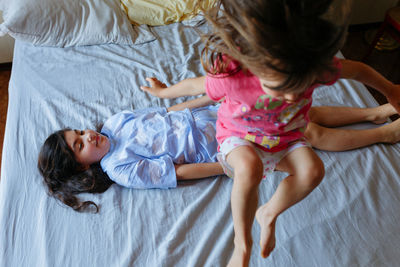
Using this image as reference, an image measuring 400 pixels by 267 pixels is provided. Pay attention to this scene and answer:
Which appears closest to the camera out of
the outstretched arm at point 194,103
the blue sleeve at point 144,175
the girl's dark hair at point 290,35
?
the girl's dark hair at point 290,35

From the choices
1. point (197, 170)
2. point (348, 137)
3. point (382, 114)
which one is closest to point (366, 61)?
point (382, 114)

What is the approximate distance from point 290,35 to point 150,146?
763 millimetres

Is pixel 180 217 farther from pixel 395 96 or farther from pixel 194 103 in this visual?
pixel 395 96

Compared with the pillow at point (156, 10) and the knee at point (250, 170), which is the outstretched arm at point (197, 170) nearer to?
the knee at point (250, 170)

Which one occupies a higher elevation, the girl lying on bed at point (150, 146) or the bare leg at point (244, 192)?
the bare leg at point (244, 192)

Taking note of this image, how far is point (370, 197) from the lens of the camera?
106 centimetres

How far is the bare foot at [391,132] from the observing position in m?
1.17

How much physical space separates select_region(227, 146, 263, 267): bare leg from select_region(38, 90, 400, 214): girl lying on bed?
316 millimetres

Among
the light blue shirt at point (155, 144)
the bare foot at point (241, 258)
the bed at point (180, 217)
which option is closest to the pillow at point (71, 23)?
the bed at point (180, 217)

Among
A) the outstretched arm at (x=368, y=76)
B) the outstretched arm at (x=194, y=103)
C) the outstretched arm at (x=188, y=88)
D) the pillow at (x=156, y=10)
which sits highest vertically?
the outstretched arm at (x=368, y=76)

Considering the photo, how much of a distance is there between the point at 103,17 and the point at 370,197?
1448 mm

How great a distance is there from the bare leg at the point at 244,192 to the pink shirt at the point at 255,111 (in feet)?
0.20

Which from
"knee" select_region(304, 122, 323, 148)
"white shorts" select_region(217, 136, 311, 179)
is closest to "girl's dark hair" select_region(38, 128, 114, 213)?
"white shorts" select_region(217, 136, 311, 179)

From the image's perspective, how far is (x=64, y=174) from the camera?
3.80 ft
